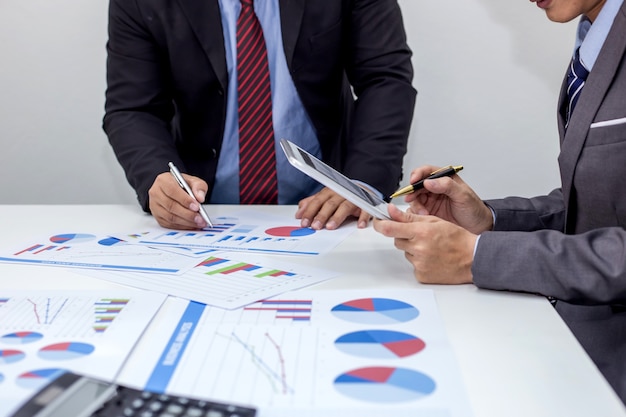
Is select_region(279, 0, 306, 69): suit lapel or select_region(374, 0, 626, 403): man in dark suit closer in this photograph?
select_region(374, 0, 626, 403): man in dark suit

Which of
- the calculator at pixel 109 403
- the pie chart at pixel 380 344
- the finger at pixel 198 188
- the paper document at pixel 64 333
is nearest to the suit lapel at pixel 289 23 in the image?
the finger at pixel 198 188

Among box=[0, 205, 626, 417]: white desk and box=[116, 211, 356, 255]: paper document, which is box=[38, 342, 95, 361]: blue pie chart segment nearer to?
box=[0, 205, 626, 417]: white desk

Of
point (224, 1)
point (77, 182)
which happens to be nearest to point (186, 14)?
point (224, 1)

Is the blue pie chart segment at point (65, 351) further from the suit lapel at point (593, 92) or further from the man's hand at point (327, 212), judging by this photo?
the suit lapel at point (593, 92)

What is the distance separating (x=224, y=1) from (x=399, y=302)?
106cm

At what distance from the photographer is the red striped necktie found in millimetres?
1689

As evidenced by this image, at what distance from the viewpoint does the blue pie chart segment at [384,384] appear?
678mm

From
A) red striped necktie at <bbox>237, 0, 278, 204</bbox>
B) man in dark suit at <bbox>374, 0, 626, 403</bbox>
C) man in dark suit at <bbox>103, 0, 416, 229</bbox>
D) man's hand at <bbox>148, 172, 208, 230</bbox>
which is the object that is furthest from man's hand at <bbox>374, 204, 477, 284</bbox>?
red striped necktie at <bbox>237, 0, 278, 204</bbox>

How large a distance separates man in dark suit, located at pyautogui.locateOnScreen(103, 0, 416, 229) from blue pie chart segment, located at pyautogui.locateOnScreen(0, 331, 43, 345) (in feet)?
2.55

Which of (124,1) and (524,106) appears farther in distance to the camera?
(524,106)

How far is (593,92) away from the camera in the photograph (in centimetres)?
109

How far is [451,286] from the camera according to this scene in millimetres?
1009

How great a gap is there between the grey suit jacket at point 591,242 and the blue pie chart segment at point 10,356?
60 centimetres

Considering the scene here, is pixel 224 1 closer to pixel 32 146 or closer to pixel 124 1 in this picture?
pixel 124 1
